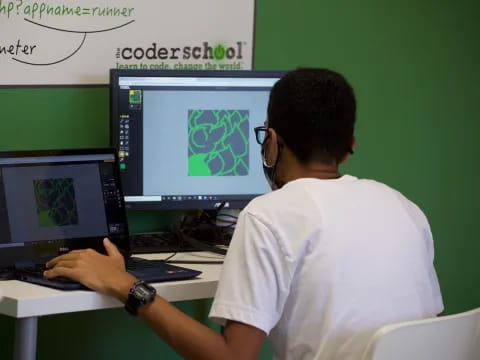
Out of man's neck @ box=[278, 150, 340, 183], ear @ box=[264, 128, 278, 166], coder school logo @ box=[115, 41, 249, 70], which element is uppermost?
coder school logo @ box=[115, 41, 249, 70]

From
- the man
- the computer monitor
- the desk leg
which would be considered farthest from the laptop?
the man

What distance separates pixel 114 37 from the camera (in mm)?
2412

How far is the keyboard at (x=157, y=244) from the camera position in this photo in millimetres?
2270

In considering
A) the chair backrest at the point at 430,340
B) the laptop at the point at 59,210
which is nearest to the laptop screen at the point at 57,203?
the laptop at the point at 59,210

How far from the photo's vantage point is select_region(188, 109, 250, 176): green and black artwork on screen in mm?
2402

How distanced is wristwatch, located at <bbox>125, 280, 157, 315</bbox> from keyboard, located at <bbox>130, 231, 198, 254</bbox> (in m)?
0.58

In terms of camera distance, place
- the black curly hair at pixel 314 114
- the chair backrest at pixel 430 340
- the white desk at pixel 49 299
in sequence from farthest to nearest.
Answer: the white desk at pixel 49 299
the black curly hair at pixel 314 114
the chair backrest at pixel 430 340

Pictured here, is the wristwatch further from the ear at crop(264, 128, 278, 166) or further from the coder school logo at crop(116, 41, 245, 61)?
the coder school logo at crop(116, 41, 245, 61)

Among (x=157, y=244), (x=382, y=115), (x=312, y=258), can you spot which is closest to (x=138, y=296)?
(x=312, y=258)

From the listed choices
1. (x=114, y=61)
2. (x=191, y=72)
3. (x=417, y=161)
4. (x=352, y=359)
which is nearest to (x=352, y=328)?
(x=352, y=359)

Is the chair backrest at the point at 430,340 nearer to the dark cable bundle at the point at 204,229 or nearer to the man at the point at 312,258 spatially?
the man at the point at 312,258

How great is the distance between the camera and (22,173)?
79.5 inches

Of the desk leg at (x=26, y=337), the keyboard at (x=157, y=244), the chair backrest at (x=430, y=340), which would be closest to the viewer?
the chair backrest at (x=430, y=340)

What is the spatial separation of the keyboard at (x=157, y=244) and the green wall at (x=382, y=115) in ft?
0.39
